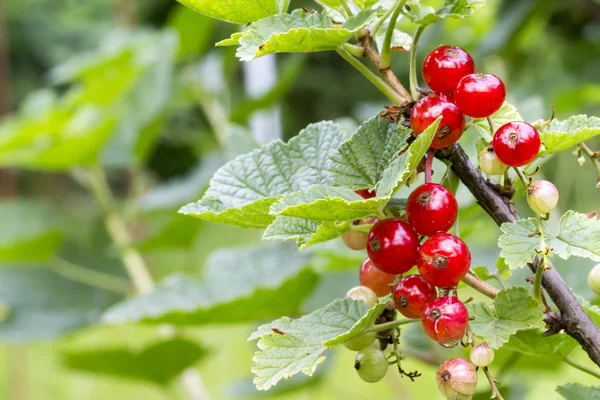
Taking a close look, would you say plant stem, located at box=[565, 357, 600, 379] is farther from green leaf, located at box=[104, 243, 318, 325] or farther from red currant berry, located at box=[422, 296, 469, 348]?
green leaf, located at box=[104, 243, 318, 325]

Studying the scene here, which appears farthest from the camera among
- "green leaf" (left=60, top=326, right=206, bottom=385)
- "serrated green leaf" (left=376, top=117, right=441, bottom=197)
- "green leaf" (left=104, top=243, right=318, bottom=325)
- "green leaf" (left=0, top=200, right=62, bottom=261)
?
"green leaf" (left=0, top=200, right=62, bottom=261)

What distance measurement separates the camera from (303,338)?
285 millimetres

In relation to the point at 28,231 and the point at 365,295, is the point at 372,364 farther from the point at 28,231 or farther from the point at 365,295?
the point at 28,231

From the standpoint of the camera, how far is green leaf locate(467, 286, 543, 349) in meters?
0.26

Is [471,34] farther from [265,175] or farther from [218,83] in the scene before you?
[265,175]

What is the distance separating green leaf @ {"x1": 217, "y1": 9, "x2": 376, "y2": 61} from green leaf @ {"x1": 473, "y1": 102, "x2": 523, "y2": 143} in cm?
7

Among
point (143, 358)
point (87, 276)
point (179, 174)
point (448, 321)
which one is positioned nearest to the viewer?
point (448, 321)

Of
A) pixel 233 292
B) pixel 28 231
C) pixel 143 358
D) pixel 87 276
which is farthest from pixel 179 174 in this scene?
pixel 233 292

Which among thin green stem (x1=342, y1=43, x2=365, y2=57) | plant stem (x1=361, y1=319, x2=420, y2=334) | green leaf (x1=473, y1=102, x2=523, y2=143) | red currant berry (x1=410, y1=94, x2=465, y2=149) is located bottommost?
plant stem (x1=361, y1=319, x2=420, y2=334)

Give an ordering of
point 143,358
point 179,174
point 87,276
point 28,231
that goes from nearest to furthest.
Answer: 1. point 143,358
2. point 87,276
3. point 28,231
4. point 179,174

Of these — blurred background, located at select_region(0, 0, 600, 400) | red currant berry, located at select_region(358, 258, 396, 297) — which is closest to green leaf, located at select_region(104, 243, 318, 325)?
blurred background, located at select_region(0, 0, 600, 400)

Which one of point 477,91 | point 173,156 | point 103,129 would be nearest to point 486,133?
point 477,91

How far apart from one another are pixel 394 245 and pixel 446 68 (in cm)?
8

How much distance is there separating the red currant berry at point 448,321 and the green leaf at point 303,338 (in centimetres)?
2
